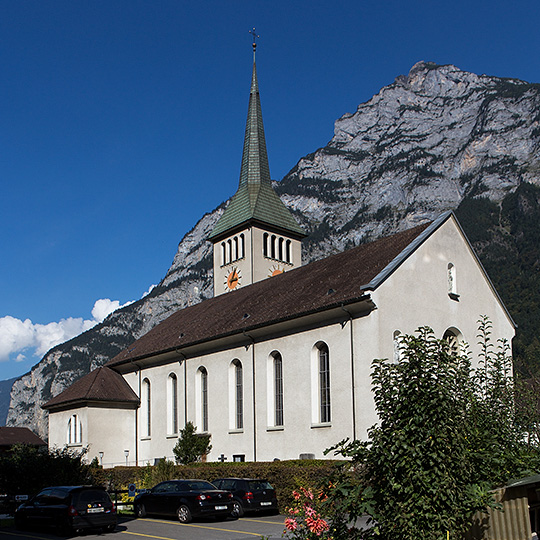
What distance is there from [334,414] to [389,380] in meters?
→ 18.9

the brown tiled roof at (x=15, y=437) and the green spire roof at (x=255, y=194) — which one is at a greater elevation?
the green spire roof at (x=255, y=194)

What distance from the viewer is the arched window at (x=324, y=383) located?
29594mm

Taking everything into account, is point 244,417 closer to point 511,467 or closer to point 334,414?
point 334,414

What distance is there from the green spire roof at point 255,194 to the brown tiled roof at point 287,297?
9.20 meters

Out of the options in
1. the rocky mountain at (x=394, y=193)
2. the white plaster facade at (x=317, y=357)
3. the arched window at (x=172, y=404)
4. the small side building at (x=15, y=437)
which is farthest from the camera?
the rocky mountain at (x=394, y=193)

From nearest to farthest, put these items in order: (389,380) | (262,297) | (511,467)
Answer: (389,380), (511,467), (262,297)

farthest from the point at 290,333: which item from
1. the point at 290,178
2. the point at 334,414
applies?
the point at 290,178

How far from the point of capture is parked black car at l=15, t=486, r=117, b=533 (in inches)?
800

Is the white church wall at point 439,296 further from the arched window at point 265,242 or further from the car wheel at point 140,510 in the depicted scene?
the arched window at point 265,242

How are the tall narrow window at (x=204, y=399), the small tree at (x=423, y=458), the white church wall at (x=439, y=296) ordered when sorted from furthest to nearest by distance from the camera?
the tall narrow window at (x=204, y=399)
the white church wall at (x=439, y=296)
the small tree at (x=423, y=458)

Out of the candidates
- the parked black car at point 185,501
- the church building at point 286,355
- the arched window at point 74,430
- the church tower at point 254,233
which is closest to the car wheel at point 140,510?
the parked black car at point 185,501

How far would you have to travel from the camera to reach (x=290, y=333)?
105 ft

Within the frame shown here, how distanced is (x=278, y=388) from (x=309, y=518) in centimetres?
2213

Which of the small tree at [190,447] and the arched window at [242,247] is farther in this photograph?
the arched window at [242,247]
